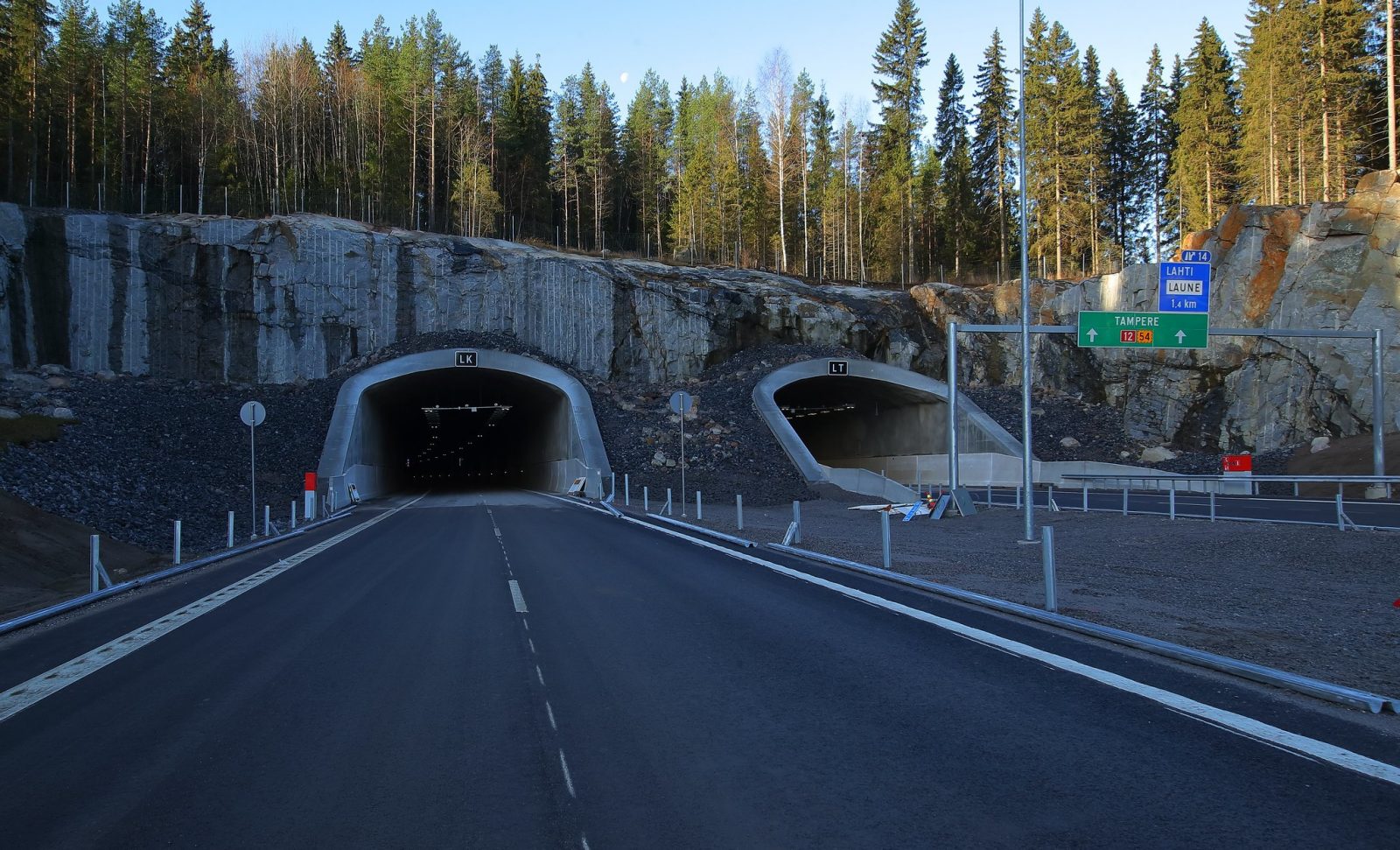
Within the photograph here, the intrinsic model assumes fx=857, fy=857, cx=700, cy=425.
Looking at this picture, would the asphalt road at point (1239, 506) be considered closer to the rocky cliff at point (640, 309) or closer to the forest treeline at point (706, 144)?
the rocky cliff at point (640, 309)

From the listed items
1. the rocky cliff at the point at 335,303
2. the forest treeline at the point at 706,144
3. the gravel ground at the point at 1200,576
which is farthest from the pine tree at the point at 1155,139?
the gravel ground at the point at 1200,576

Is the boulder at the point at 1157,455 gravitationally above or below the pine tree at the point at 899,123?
below

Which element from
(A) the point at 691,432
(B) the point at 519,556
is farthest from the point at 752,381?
(B) the point at 519,556

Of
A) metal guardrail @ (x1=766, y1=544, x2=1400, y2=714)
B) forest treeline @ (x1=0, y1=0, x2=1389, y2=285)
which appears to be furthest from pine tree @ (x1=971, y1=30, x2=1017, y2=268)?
metal guardrail @ (x1=766, y1=544, x2=1400, y2=714)

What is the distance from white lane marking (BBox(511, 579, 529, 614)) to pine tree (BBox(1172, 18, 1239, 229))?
60.0 metres

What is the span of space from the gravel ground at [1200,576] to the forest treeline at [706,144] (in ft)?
124

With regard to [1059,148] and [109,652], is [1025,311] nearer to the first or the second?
[109,652]

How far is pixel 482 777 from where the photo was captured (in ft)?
15.0

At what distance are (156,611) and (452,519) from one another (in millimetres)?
16176

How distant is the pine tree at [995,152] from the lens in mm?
69875

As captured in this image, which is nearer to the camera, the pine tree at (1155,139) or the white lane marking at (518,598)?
the white lane marking at (518,598)

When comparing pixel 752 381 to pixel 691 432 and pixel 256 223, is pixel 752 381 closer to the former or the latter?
pixel 691 432

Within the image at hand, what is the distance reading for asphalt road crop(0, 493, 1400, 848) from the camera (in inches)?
156

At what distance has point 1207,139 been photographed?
57344 millimetres
